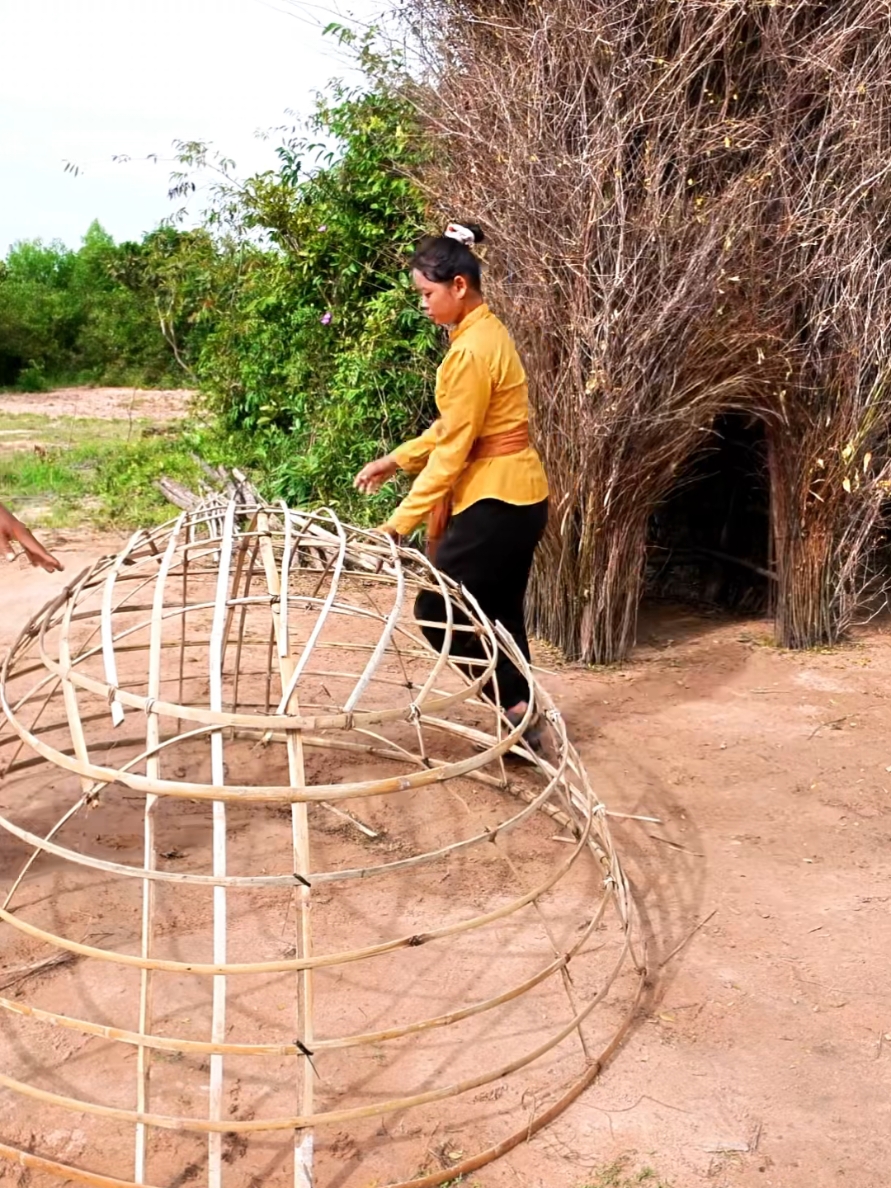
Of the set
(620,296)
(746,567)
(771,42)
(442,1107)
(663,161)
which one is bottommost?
(442,1107)

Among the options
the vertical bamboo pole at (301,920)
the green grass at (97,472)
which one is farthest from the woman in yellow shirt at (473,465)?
the green grass at (97,472)

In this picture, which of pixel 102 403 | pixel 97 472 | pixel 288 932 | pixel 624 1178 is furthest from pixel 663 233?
pixel 102 403

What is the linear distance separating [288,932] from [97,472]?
7.64 m

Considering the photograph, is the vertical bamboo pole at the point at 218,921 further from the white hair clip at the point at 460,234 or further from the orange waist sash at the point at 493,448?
the white hair clip at the point at 460,234

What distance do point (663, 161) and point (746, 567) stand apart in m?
2.30

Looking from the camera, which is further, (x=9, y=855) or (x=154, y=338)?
(x=154, y=338)

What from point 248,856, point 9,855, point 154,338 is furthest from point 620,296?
point 154,338

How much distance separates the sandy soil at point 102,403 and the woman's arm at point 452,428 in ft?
37.7

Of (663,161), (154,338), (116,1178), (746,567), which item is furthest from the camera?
(154,338)

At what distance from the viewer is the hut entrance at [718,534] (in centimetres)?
605

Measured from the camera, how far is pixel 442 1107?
237 cm

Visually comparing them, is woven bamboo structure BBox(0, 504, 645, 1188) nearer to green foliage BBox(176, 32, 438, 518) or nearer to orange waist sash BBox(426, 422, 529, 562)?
orange waist sash BBox(426, 422, 529, 562)

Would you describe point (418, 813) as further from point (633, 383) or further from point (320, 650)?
point (633, 383)

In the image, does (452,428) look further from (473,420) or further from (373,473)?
(373,473)
